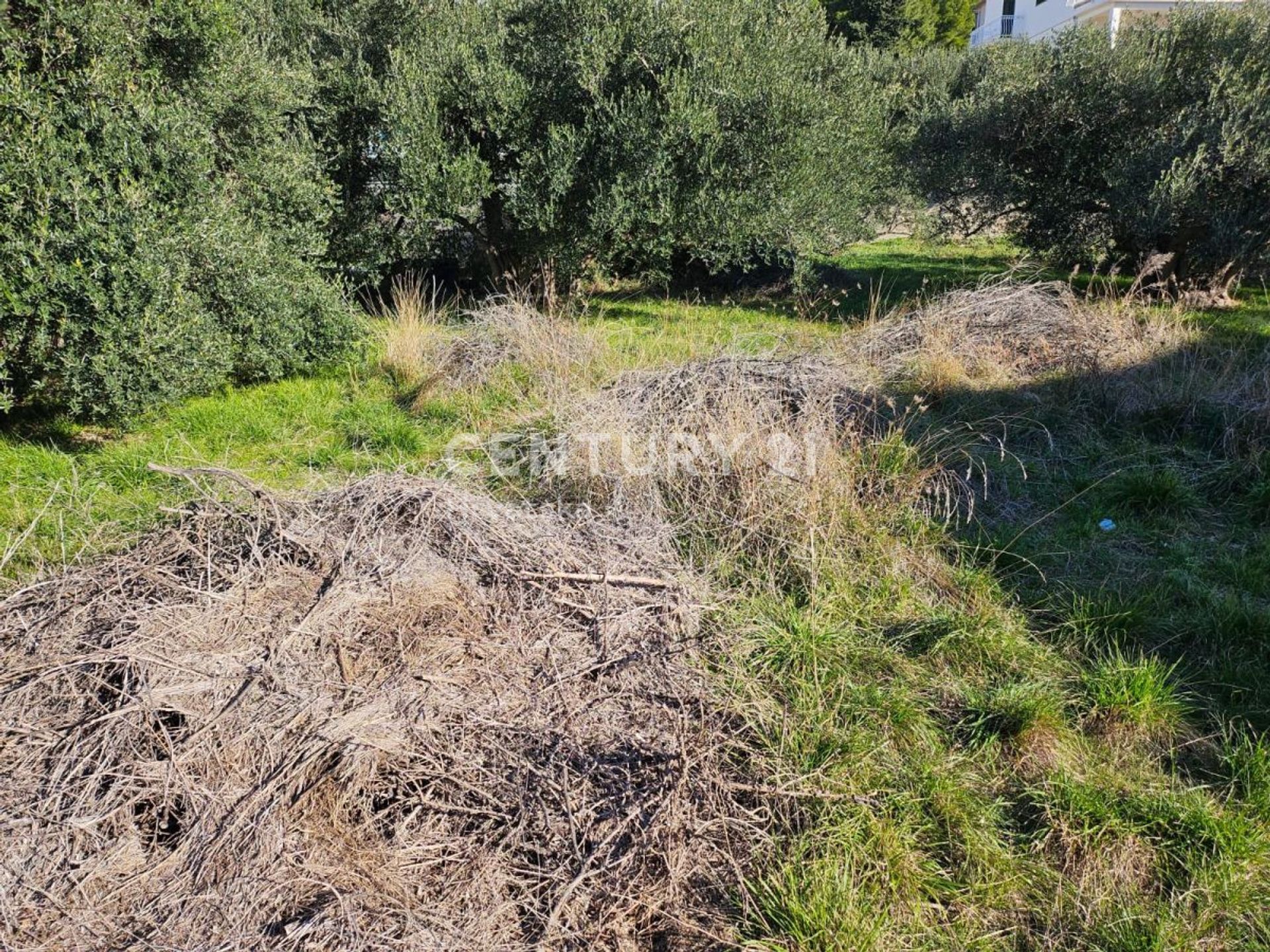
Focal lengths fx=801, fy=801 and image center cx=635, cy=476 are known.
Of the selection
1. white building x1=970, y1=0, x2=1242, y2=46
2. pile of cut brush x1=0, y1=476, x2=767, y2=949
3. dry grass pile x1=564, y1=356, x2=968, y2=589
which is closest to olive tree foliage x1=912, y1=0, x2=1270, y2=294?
dry grass pile x1=564, y1=356, x2=968, y2=589

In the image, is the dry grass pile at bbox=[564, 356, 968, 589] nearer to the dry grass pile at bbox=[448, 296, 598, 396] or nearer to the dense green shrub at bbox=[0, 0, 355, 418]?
the dry grass pile at bbox=[448, 296, 598, 396]

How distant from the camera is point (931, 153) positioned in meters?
9.68

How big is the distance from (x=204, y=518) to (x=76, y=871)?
149 centimetres

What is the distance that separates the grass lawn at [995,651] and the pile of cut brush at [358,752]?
1.19ft

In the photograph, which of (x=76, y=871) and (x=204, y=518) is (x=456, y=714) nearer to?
(x=76, y=871)

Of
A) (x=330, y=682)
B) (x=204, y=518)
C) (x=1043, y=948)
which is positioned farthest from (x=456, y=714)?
(x=1043, y=948)

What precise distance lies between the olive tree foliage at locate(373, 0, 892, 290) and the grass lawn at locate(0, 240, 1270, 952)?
288cm

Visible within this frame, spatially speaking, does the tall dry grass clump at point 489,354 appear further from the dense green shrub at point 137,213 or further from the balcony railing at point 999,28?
the balcony railing at point 999,28

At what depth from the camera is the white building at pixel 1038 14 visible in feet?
72.1

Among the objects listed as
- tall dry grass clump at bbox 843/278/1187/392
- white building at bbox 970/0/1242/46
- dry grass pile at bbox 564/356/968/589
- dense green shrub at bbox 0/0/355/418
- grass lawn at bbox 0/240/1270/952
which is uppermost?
white building at bbox 970/0/1242/46

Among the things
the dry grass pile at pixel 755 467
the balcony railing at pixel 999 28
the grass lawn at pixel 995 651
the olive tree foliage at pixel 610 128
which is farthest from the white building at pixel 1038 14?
the dry grass pile at pixel 755 467

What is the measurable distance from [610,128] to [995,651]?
20.7 feet

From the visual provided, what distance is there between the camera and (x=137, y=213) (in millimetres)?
4883

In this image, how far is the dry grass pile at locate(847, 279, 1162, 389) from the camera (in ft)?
19.4
